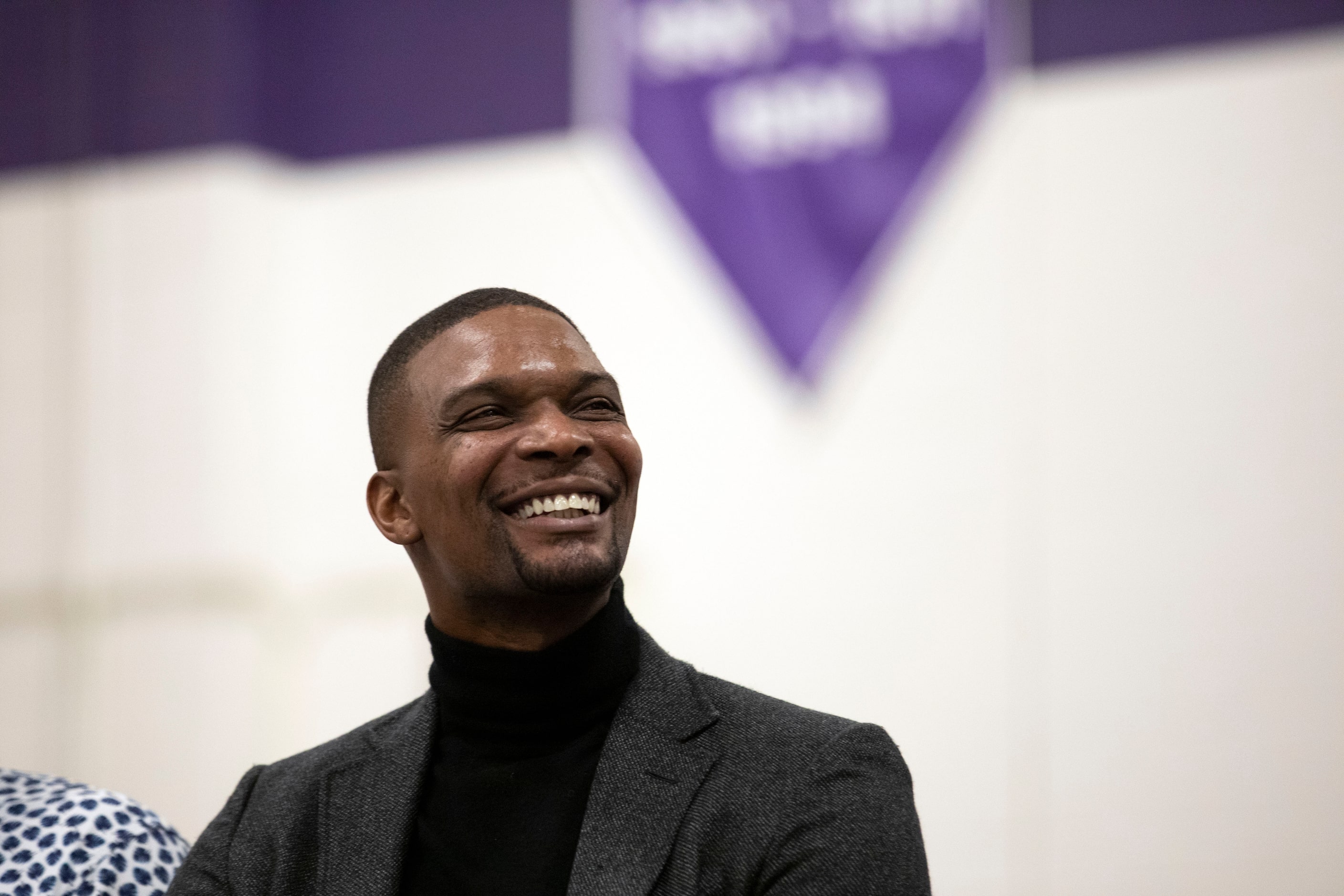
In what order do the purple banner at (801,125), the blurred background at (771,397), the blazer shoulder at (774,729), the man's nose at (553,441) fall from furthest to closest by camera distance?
the purple banner at (801,125) < the blurred background at (771,397) < the man's nose at (553,441) < the blazer shoulder at (774,729)

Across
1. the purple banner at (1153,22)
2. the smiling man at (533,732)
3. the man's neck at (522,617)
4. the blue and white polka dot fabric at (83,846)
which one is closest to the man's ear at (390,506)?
the smiling man at (533,732)

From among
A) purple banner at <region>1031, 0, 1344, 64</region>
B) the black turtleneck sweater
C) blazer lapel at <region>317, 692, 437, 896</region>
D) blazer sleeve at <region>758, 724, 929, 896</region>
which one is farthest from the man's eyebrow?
purple banner at <region>1031, 0, 1344, 64</region>

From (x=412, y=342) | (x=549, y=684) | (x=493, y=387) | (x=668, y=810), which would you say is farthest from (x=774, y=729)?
(x=412, y=342)

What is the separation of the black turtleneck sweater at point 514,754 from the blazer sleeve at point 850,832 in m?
0.25

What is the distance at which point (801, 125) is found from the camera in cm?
418

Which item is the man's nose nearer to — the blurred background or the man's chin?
the man's chin

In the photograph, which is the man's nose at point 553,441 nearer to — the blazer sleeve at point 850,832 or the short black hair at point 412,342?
the short black hair at point 412,342

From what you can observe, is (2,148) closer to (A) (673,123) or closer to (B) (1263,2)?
(A) (673,123)

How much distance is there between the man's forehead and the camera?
1.74 m

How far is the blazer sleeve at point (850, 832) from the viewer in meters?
1.45

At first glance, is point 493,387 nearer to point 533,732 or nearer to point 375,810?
point 533,732

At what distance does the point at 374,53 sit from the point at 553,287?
3.49 feet

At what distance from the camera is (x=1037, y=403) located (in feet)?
12.7

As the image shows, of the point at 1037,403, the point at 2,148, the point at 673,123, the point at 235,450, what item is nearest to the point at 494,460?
the point at 1037,403
